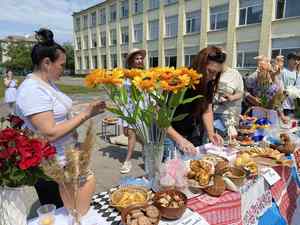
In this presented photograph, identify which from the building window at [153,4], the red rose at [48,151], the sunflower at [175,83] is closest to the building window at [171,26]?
the building window at [153,4]

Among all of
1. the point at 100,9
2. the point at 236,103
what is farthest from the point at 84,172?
the point at 100,9

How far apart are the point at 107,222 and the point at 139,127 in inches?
18.3

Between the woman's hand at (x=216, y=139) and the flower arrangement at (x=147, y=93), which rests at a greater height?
the flower arrangement at (x=147, y=93)

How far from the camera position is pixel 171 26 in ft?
66.3

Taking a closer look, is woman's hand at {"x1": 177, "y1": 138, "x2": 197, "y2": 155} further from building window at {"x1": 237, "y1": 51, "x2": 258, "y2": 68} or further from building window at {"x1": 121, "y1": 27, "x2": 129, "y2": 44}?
building window at {"x1": 121, "y1": 27, "x2": 129, "y2": 44}

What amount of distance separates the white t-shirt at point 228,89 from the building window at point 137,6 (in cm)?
2193

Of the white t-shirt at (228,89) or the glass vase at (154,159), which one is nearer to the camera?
the glass vase at (154,159)

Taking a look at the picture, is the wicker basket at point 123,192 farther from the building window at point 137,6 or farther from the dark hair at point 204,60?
the building window at point 137,6

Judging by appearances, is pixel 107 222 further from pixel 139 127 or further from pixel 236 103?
pixel 236 103

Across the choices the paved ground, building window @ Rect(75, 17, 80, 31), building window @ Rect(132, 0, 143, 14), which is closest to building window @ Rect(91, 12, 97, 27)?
building window @ Rect(75, 17, 80, 31)

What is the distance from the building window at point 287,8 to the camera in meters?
12.2

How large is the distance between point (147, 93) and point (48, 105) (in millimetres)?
515

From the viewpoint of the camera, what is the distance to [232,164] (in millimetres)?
1756

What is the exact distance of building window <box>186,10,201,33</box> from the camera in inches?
693
